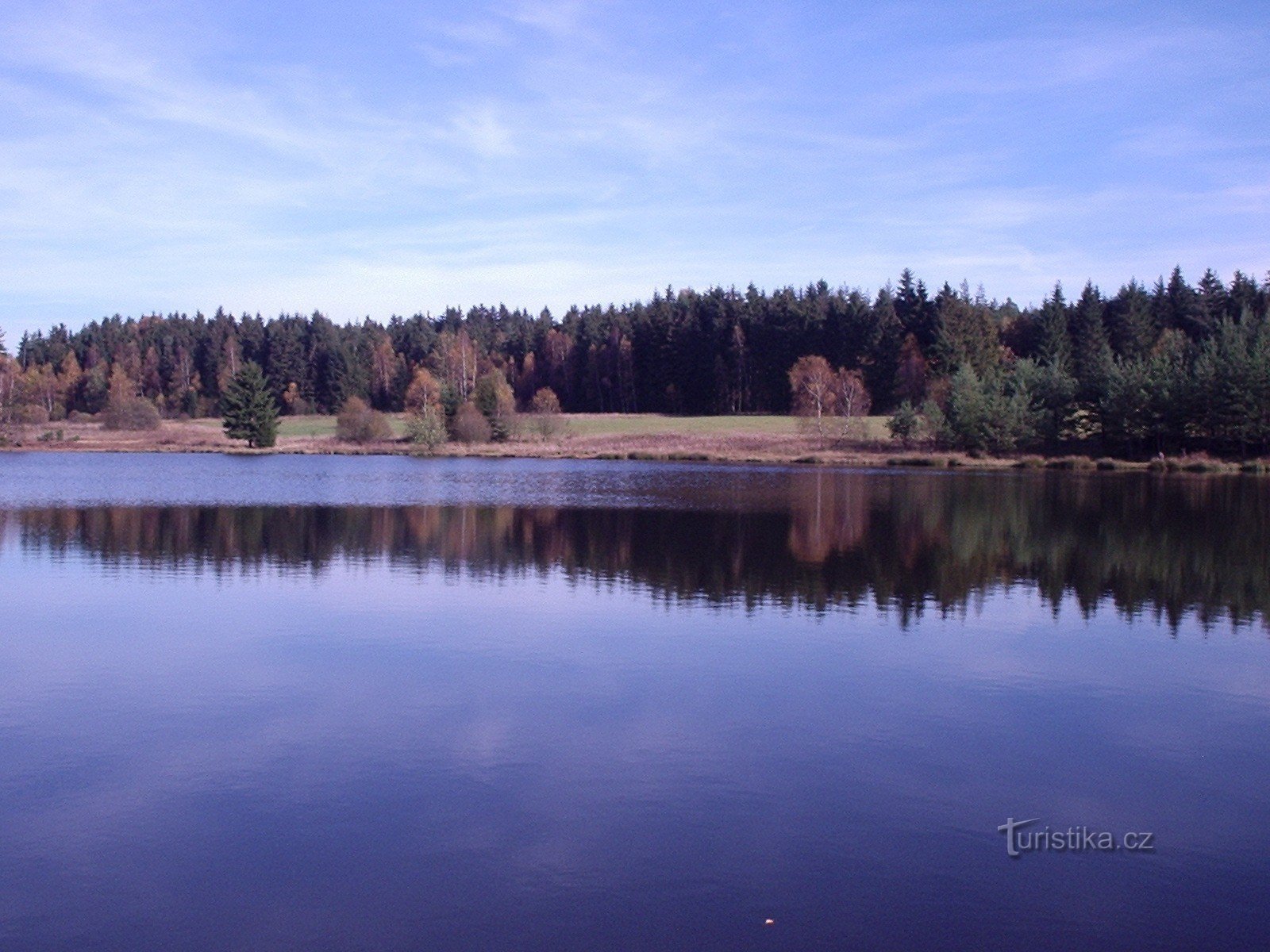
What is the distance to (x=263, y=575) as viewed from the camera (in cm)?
1834

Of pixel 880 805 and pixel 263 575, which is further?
pixel 263 575

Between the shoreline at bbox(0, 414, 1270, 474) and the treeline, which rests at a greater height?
the treeline

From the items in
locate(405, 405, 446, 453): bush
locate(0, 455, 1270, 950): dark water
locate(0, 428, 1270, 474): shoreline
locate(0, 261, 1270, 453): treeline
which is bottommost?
locate(0, 455, 1270, 950): dark water

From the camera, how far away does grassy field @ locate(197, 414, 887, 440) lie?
238 feet

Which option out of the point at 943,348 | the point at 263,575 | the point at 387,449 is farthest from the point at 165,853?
the point at 943,348

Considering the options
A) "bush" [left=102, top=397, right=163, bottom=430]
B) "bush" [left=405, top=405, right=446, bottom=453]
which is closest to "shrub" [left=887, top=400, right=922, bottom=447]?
"bush" [left=405, top=405, right=446, bottom=453]

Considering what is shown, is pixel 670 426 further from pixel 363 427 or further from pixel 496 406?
pixel 363 427

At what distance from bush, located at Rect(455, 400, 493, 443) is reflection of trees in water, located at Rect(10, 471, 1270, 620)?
124ft

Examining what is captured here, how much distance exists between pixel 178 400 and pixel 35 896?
112m

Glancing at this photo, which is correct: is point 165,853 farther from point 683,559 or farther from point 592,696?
point 683,559

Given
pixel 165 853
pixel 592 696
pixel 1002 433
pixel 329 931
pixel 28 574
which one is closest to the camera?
pixel 329 931

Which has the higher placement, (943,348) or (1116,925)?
(943,348)

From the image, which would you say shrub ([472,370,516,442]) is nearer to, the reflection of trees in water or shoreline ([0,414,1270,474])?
shoreline ([0,414,1270,474])

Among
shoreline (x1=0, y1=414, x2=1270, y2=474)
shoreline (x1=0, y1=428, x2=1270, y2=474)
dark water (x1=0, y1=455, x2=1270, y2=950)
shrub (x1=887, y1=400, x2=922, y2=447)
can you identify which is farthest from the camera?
shrub (x1=887, y1=400, x2=922, y2=447)
